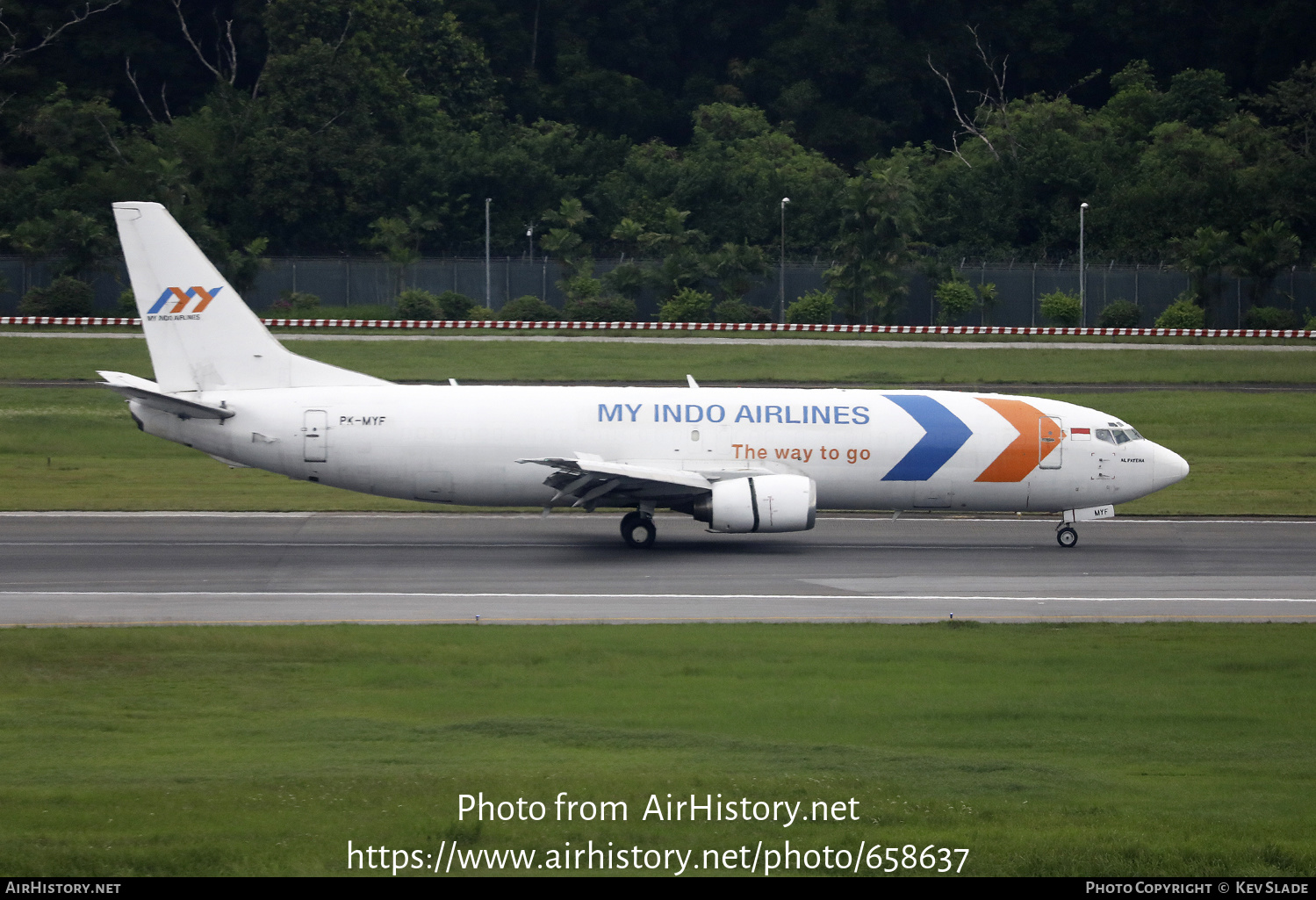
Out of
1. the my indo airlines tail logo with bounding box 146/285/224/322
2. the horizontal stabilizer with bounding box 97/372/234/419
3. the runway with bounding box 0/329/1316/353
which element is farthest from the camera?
the runway with bounding box 0/329/1316/353

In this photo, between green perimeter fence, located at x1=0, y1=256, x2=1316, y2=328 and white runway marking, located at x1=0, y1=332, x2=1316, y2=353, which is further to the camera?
green perimeter fence, located at x1=0, y1=256, x2=1316, y2=328

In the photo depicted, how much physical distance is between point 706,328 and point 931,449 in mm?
43570

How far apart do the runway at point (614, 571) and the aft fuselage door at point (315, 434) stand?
207cm

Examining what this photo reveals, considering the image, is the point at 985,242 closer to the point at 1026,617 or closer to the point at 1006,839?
the point at 1026,617

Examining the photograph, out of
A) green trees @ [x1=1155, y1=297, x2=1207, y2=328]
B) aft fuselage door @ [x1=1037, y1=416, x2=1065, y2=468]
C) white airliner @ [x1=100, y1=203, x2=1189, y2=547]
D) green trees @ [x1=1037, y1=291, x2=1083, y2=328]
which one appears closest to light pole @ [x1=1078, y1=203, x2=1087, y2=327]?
green trees @ [x1=1037, y1=291, x2=1083, y2=328]

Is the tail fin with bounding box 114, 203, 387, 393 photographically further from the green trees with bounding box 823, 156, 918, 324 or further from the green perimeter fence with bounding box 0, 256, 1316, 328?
the green trees with bounding box 823, 156, 918, 324

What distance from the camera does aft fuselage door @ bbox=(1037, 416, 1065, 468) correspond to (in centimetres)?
3281

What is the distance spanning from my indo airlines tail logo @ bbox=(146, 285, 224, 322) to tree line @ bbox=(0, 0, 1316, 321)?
49.6 meters

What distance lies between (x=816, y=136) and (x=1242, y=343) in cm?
4783

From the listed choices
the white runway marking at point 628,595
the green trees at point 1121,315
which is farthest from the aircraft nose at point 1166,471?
the green trees at point 1121,315

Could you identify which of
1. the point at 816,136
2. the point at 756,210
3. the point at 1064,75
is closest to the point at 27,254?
the point at 756,210

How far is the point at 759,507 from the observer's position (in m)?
30.2

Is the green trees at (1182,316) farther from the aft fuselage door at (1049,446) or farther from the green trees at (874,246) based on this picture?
the aft fuselage door at (1049,446)

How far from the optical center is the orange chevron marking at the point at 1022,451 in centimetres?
3262
